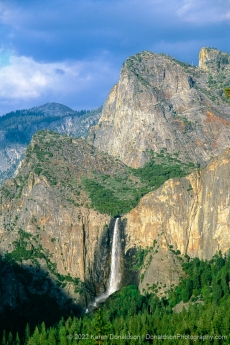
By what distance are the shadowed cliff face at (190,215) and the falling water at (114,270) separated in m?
3.41

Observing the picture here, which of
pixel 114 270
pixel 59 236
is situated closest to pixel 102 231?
pixel 114 270

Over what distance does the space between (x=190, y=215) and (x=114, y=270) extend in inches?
1047

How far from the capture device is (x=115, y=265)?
594 feet

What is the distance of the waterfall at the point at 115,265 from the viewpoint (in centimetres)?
17788

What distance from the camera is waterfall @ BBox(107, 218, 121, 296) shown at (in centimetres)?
17788

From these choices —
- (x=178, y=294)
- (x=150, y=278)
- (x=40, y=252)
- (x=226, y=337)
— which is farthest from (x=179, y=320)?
(x=40, y=252)

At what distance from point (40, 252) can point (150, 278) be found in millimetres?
35083

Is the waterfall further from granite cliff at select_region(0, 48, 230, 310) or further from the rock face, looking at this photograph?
the rock face

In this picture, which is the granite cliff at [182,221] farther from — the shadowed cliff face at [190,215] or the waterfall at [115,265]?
the waterfall at [115,265]

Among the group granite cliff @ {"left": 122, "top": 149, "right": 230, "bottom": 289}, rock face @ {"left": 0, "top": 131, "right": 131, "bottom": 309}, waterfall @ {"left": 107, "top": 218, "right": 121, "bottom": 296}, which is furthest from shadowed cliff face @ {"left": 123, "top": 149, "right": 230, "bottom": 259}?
rock face @ {"left": 0, "top": 131, "right": 131, "bottom": 309}

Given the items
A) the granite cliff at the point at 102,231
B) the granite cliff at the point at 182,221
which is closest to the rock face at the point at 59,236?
the granite cliff at the point at 102,231

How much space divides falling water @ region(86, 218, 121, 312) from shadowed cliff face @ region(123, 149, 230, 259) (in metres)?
3.41

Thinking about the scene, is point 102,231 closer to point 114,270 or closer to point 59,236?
point 114,270

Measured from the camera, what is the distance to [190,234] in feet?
559
